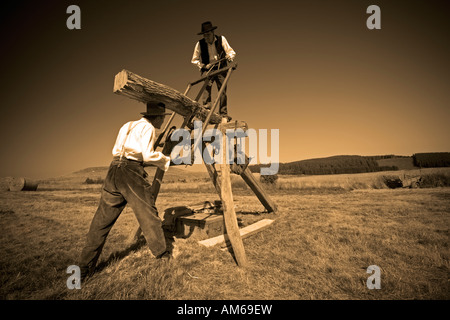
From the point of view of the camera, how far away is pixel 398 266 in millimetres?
3191

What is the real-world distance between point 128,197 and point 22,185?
31.5 metres

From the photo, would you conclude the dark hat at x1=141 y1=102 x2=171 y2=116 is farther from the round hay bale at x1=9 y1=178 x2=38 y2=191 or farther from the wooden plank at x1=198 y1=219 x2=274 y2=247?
the round hay bale at x1=9 y1=178 x2=38 y2=191

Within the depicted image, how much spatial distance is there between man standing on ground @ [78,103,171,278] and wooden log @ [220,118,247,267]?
3.80 feet

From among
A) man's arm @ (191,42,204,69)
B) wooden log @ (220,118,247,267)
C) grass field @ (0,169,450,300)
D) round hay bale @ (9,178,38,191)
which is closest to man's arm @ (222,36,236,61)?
man's arm @ (191,42,204,69)

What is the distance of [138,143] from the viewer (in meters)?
2.95

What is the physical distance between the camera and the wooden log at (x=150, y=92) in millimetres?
2611

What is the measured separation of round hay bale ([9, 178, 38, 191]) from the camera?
24.1 metres

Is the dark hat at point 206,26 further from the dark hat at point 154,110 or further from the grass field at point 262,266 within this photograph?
the grass field at point 262,266

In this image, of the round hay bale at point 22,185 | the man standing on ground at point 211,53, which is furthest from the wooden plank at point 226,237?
the round hay bale at point 22,185

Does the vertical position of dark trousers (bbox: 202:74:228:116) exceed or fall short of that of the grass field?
it exceeds it

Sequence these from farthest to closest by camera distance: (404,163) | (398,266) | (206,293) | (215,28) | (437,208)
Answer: (404,163) → (437,208) → (215,28) → (398,266) → (206,293)

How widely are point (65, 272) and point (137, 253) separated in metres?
1.12
